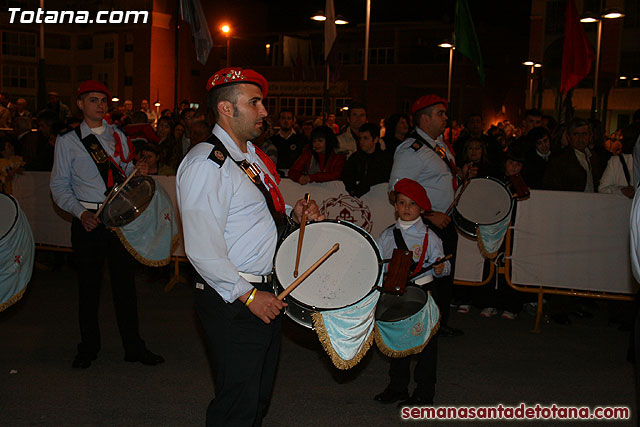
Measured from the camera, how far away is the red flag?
1350 cm

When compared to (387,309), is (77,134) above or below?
above

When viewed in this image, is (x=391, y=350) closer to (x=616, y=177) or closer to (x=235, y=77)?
(x=235, y=77)

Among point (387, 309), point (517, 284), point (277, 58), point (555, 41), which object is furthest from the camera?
point (277, 58)

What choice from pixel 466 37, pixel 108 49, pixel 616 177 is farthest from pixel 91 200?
pixel 108 49

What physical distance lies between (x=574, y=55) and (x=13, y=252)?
11.3m

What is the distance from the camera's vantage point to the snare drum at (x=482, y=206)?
6770mm

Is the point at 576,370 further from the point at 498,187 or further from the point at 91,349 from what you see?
the point at 91,349

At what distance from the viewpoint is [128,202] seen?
19.4 ft

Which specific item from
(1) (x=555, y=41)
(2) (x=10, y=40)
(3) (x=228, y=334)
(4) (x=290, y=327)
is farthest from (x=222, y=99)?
(2) (x=10, y=40)

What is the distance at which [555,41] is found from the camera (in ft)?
136

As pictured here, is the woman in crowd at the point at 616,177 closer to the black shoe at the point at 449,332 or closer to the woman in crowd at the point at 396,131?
the black shoe at the point at 449,332

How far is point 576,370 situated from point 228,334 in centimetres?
409

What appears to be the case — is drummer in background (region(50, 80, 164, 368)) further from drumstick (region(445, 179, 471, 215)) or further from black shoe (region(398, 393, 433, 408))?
drumstick (region(445, 179, 471, 215))

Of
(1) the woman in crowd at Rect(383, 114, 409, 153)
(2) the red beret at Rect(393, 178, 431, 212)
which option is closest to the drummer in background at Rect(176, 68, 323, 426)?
(2) the red beret at Rect(393, 178, 431, 212)
